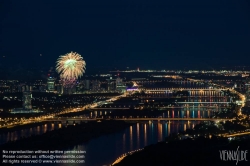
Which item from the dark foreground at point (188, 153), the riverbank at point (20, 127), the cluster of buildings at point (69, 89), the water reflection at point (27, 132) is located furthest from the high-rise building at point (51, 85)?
the dark foreground at point (188, 153)

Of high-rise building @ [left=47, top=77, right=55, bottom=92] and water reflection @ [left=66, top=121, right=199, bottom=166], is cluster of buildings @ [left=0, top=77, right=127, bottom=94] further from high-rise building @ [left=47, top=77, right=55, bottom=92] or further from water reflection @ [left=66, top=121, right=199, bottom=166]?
water reflection @ [left=66, top=121, right=199, bottom=166]

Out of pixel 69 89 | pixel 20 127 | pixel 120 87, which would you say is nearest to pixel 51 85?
pixel 69 89

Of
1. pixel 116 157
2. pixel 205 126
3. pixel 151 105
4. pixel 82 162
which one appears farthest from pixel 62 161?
pixel 151 105

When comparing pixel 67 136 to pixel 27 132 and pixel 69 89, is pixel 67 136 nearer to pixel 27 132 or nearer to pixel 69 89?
pixel 27 132

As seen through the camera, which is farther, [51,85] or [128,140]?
[51,85]

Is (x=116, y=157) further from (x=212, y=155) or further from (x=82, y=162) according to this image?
(x=212, y=155)

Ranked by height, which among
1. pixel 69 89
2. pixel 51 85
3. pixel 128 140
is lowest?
pixel 128 140
